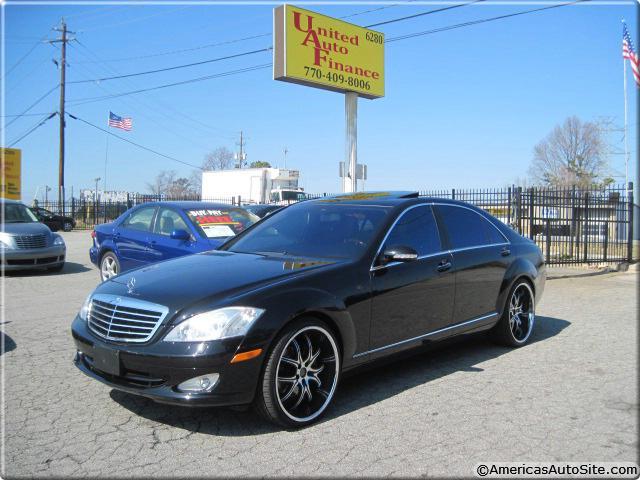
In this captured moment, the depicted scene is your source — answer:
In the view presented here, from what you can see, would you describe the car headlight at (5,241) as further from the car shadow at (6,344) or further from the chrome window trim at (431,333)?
the chrome window trim at (431,333)

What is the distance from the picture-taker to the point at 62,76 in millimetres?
37469

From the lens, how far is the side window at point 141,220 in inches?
350

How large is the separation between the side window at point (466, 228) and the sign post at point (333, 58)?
12073 mm

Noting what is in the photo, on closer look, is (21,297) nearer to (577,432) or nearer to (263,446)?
(263,446)

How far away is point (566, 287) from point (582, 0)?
341 inches

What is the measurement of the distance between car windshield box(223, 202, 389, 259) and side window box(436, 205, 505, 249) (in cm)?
81

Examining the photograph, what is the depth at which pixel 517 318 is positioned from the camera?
6.15 m

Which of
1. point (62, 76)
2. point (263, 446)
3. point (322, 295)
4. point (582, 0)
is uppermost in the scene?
point (62, 76)

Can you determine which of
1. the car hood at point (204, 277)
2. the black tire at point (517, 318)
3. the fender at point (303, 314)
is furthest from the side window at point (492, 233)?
the fender at point (303, 314)

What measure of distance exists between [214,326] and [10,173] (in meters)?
13.7

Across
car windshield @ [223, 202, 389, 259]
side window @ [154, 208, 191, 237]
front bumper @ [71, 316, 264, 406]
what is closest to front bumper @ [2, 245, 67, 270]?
side window @ [154, 208, 191, 237]

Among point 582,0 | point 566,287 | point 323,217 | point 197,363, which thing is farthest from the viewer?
point 582,0

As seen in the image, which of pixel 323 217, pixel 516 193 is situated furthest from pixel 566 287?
pixel 323 217

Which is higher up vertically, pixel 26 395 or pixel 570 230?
pixel 570 230
